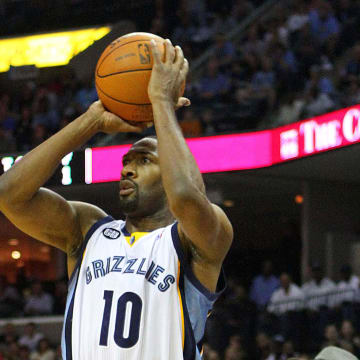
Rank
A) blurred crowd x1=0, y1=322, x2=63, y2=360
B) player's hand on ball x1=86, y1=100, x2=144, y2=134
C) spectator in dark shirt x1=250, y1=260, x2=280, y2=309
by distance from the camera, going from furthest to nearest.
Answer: blurred crowd x1=0, y1=322, x2=63, y2=360 < spectator in dark shirt x1=250, y1=260, x2=280, y2=309 < player's hand on ball x1=86, y1=100, x2=144, y2=134

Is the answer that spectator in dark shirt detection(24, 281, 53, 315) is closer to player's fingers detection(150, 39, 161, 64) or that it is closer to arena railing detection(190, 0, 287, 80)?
arena railing detection(190, 0, 287, 80)

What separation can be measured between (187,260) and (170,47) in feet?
2.67

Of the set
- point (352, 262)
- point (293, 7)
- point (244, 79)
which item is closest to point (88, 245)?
point (352, 262)

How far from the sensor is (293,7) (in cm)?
1600

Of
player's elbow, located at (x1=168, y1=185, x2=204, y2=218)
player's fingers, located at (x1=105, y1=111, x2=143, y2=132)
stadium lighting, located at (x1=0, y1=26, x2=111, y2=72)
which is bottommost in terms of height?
player's elbow, located at (x1=168, y1=185, x2=204, y2=218)

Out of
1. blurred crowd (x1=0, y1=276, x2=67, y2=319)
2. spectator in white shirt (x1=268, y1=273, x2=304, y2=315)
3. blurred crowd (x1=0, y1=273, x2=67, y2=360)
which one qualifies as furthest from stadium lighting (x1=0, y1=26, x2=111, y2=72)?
spectator in white shirt (x1=268, y1=273, x2=304, y2=315)

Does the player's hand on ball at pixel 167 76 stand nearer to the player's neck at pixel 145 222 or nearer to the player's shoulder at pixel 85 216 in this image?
the player's neck at pixel 145 222

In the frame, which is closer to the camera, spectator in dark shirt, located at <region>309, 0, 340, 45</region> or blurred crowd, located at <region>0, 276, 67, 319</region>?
spectator in dark shirt, located at <region>309, 0, 340, 45</region>

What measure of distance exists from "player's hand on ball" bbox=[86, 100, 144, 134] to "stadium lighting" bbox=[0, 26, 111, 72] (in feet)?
55.4

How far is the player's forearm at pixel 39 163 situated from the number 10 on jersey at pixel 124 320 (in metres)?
0.51

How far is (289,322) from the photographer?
35.9 ft

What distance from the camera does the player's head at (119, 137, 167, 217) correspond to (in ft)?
12.3

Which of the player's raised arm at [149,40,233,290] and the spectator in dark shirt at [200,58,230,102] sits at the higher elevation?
the spectator in dark shirt at [200,58,230,102]

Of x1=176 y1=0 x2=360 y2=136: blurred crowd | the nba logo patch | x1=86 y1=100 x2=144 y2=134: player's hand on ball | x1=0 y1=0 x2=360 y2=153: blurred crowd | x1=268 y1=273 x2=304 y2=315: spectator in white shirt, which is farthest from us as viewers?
x1=0 y1=0 x2=360 y2=153: blurred crowd
